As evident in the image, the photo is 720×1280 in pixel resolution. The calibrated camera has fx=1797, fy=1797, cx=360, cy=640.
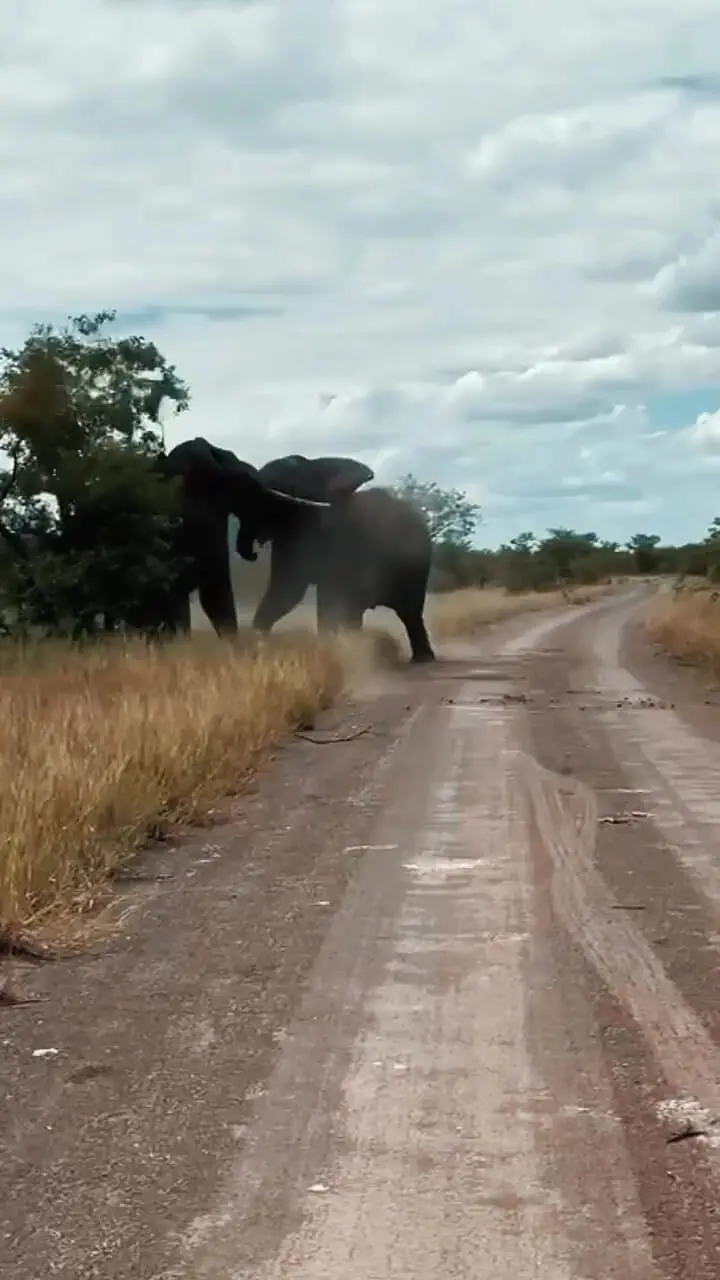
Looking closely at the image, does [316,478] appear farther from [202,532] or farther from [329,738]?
[329,738]

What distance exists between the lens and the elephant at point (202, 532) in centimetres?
2388

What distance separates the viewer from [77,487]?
21.7m

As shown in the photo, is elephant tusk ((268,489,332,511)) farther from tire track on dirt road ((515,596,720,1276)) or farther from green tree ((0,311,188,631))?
tire track on dirt road ((515,596,720,1276))

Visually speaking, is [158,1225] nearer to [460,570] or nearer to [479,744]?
[479,744]

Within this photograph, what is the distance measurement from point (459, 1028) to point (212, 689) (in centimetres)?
1012

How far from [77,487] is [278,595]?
678cm

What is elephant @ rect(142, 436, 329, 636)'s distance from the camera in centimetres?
2388

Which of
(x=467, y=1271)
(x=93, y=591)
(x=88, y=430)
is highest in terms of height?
(x=88, y=430)

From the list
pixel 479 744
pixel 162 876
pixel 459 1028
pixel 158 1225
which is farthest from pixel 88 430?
→ pixel 158 1225

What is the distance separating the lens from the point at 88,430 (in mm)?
22125

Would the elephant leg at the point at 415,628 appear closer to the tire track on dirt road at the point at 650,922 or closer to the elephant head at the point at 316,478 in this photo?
the elephant head at the point at 316,478

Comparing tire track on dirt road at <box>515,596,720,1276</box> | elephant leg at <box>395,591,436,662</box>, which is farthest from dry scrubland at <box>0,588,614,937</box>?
elephant leg at <box>395,591,436,662</box>

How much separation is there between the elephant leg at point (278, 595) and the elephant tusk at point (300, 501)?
38.4 inches

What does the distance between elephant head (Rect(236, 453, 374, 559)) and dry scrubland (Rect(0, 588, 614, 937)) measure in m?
5.06
